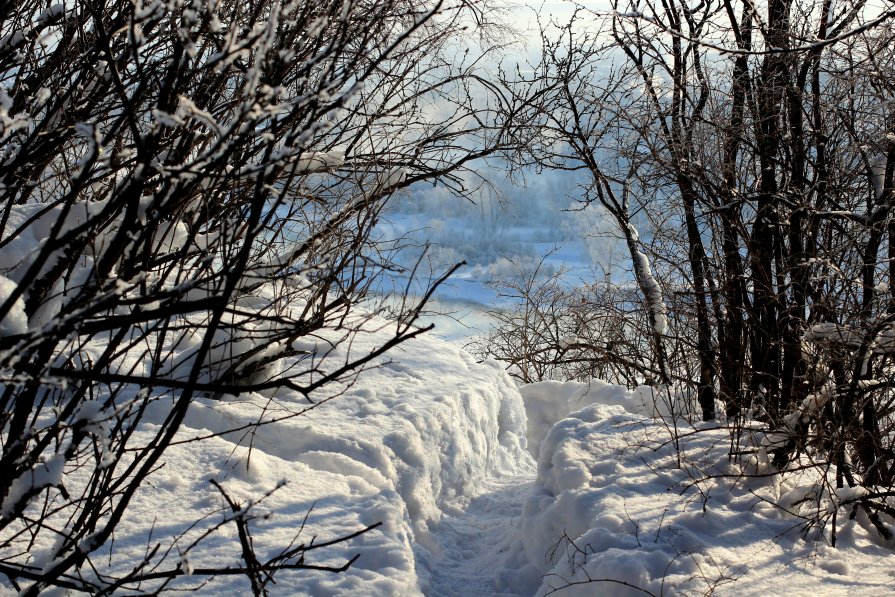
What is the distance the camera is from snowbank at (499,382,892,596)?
12.8 ft

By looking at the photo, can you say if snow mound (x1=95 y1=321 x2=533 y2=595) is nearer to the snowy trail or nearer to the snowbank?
the snowy trail

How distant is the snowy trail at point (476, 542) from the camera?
461cm

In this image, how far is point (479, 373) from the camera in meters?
7.79

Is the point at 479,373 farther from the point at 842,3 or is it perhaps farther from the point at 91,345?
the point at 842,3

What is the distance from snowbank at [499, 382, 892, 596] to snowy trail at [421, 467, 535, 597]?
0.58ft

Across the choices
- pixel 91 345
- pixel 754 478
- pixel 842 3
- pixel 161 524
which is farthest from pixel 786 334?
pixel 91 345

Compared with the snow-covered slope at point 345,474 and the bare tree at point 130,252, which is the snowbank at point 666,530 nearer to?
the snow-covered slope at point 345,474

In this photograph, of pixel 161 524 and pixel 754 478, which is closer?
pixel 161 524

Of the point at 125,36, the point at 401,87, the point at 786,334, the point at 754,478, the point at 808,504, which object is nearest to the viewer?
the point at 125,36

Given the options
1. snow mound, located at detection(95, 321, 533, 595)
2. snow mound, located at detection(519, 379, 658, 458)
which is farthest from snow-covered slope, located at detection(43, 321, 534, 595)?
snow mound, located at detection(519, 379, 658, 458)

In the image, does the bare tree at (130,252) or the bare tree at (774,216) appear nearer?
the bare tree at (130,252)

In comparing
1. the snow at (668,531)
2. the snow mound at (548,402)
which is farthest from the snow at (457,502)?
the snow mound at (548,402)

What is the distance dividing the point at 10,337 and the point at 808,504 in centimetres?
477

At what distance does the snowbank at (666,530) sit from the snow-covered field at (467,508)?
1 cm
